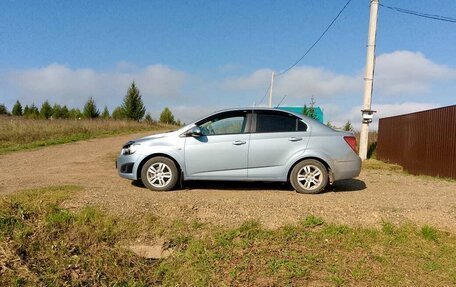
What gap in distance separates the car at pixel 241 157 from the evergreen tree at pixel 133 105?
5015cm

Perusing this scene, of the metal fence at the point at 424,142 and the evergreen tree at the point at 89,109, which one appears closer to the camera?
the metal fence at the point at 424,142

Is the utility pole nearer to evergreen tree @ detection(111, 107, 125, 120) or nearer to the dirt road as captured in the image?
the dirt road

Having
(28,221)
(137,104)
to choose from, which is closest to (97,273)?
(28,221)

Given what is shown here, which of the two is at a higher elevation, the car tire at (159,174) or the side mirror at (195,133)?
the side mirror at (195,133)

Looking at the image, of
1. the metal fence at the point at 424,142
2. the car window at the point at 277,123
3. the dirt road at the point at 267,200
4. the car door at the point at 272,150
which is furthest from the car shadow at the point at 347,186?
the metal fence at the point at 424,142

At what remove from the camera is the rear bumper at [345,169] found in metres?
6.75

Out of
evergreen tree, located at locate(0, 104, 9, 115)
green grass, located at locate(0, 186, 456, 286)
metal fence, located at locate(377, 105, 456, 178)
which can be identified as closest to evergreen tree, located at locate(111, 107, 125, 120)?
evergreen tree, located at locate(0, 104, 9, 115)

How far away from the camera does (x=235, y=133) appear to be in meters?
6.78

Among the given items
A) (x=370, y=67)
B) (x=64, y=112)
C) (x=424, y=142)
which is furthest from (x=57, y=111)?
(x=424, y=142)

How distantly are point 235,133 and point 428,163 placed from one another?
728cm

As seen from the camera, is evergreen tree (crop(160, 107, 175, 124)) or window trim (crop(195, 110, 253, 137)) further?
evergreen tree (crop(160, 107, 175, 124))

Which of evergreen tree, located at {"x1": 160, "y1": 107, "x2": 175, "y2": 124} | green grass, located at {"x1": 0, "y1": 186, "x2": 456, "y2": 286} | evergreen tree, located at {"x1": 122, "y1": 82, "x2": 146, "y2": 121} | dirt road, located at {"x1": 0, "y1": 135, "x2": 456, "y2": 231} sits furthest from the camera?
evergreen tree, located at {"x1": 160, "y1": 107, "x2": 175, "y2": 124}

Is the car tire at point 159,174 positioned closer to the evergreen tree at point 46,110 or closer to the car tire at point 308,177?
the car tire at point 308,177

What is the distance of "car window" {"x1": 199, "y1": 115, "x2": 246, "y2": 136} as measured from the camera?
680cm
